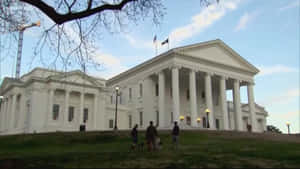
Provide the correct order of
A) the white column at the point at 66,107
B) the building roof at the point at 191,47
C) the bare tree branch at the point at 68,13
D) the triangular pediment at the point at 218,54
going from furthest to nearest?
the white column at the point at 66,107
the triangular pediment at the point at 218,54
the building roof at the point at 191,47
the bare tree branch at the point at 68,13

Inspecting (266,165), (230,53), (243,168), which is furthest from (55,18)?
(230,53)

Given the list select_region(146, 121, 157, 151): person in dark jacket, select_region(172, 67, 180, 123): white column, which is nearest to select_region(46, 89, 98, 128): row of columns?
select_region(172, 67, 180, 123): white column

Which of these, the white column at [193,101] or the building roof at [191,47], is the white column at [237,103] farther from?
the white column at [193,101]

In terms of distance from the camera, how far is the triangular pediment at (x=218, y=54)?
45844 millimetres

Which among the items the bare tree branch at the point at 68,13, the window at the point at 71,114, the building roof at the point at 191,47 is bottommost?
the window at the point at 71,114

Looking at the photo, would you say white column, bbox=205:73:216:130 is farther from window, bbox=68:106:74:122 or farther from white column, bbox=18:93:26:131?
white column, bbox=18:93:26:131

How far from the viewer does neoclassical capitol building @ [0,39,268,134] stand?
149 ft

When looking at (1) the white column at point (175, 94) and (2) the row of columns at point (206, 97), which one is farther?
(2) the row of columns at point (206, 97)

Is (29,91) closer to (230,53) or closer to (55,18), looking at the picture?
(230,53)

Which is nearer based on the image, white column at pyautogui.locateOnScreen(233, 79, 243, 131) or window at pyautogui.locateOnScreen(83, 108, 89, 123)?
white column at pyautogui.locateOnScreen(233, 79, 243, 131)

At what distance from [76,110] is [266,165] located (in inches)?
1697

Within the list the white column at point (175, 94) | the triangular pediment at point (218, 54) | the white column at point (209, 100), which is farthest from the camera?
the triangular pediment at point (218, 54)

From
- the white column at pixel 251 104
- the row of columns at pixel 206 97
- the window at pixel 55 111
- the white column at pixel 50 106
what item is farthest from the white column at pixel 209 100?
the window at pixel 55 111

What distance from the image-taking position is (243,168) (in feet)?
39.2
